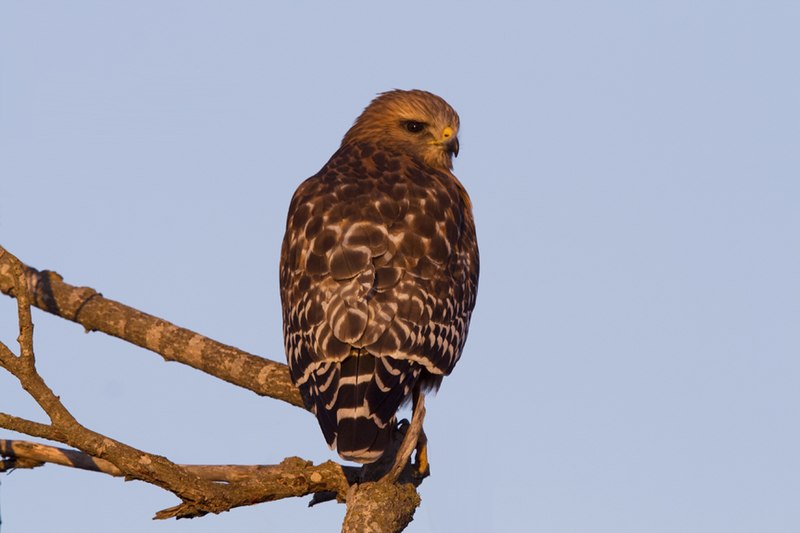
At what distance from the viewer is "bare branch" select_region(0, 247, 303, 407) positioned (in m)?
8.97

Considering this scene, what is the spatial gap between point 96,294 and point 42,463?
3295 mm

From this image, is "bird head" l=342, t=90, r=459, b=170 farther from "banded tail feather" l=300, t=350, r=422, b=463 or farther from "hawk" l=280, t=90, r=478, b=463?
"banded tail feather" l=300, t=350, r=422, b=463

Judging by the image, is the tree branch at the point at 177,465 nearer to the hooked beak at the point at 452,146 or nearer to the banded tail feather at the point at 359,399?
the banded tail feather at the point at 359,399

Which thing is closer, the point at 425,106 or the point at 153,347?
the point at 153,347

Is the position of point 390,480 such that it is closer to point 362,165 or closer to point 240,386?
point 240,386

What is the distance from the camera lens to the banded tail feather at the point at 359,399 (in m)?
7.06

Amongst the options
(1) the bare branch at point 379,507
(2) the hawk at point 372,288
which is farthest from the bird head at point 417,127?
(1) the bare branch at point 379,507

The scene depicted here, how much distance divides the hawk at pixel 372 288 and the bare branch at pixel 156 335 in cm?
68

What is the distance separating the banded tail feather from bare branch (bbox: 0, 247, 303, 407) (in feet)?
4.09

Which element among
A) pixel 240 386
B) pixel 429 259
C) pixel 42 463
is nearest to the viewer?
pixel 42 463

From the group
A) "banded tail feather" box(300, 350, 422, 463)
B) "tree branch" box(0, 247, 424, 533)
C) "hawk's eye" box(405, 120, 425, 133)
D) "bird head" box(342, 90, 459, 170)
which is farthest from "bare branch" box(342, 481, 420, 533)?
"hawk's eye" box(405, 120, 425, 133)

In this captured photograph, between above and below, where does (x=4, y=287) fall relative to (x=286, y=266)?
above

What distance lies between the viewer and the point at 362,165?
31.1ft

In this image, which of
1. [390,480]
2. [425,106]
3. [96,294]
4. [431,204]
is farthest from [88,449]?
[425,106]
